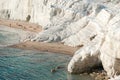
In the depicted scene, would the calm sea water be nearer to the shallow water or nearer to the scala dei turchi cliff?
the shallow water

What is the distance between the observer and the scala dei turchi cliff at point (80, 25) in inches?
1146

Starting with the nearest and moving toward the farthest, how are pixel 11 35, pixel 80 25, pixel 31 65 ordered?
pixel 31 65 < pixel 80 25 < pixel 11 35

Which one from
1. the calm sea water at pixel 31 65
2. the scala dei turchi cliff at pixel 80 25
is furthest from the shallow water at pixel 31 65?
the scala dei turchi cliff at pixel 80 25

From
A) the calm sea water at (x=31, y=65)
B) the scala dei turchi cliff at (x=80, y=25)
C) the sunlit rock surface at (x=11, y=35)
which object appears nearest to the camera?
the scala dei turchi cliff at (x=80, y=25)

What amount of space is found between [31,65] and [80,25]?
13062 mm

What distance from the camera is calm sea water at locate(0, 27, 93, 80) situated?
31.2 m

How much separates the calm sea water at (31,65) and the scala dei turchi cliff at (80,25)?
1924 mm

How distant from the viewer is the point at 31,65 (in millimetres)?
35281

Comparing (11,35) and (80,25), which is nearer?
(80,25)

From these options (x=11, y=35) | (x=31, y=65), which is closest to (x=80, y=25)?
(x=31, y=65)

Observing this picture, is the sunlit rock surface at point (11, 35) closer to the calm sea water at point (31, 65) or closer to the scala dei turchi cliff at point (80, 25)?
the scala dei turchi cliff at point (80, 25)

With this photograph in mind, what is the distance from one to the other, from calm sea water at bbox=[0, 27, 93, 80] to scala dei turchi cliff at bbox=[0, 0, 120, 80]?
1.92 metres

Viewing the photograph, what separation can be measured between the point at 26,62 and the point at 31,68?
8.88 feet

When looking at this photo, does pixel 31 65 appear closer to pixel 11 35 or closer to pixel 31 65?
pixel 31 65
